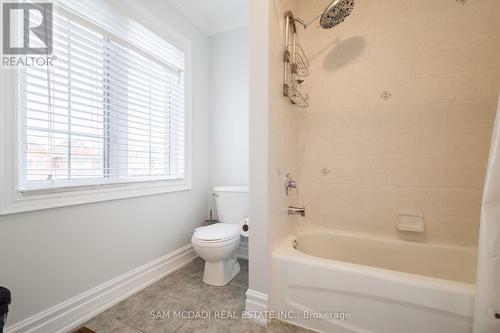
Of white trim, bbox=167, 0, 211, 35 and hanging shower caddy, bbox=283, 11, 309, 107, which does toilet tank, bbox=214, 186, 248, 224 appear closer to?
hanging shower caddy, bbox=283, 11, 309, 107

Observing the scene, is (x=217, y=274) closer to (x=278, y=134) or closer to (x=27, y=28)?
(x=278, y=134)

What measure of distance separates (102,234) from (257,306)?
112cm

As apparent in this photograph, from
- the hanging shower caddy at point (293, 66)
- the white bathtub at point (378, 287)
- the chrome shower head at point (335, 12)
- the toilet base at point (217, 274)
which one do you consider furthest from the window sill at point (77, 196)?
the chrome shower head at point (335, 12)

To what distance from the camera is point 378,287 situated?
1093 millimetres

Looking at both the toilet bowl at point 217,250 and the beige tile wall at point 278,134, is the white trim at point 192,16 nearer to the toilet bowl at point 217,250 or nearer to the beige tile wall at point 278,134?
the beige tile wall at point 278,134

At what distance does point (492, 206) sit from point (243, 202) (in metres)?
1.58

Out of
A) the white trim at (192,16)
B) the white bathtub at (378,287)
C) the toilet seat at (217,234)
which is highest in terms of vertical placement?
the white trim at (192,16)

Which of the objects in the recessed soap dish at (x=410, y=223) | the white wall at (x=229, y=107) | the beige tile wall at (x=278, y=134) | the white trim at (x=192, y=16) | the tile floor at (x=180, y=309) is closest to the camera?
the tile floor at (x=180, y=309)

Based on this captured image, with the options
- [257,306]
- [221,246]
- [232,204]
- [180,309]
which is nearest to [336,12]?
[232,204]

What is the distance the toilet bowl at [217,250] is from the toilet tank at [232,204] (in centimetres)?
21

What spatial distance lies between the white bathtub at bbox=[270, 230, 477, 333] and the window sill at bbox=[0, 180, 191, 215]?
1.13 metres

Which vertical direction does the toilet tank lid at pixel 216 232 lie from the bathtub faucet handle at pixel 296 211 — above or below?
below

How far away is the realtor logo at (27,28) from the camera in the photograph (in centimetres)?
106

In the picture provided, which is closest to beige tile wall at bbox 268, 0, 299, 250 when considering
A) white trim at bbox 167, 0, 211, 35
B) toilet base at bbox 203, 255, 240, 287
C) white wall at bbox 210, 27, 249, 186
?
toilet base at bbox 203, 255, 240, 287
